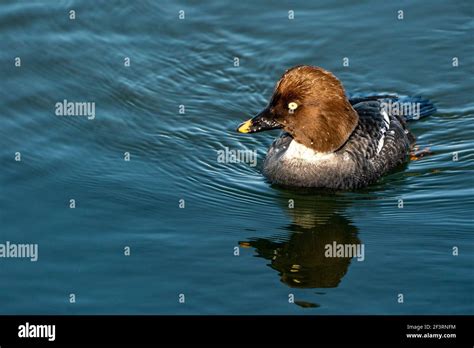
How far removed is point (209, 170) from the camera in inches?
655

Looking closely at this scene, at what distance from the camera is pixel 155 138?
17.4 m

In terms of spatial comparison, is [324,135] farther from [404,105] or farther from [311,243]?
[404,105]

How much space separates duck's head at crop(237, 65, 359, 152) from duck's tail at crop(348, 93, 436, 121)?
1.71 meters

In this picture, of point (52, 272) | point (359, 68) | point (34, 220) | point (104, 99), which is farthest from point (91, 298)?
point (359, 68)

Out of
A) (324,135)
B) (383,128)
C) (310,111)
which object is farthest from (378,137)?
(310,111)

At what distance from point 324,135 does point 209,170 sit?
1.84m

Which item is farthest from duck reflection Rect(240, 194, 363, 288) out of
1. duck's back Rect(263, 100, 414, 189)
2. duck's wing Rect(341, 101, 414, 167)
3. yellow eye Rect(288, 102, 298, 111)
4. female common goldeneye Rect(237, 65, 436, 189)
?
yellow eye Rect(288, 102, 298, 111)

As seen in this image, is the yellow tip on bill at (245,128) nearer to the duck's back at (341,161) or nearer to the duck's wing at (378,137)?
the duck's back at (341,161)

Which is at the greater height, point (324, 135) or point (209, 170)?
point (324, 135)

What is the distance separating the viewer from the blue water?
1370 centimetres

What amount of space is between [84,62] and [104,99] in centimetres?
102

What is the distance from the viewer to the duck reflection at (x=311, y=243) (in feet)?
46.1

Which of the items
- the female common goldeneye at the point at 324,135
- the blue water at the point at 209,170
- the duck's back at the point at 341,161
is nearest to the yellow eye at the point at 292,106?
the female common goldeneye at the point at 324,135

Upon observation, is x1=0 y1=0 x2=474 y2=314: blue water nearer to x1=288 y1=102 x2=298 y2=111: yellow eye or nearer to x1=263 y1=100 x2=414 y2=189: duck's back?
x1=263 y1=100 x2=414 y2=189: duck's back
